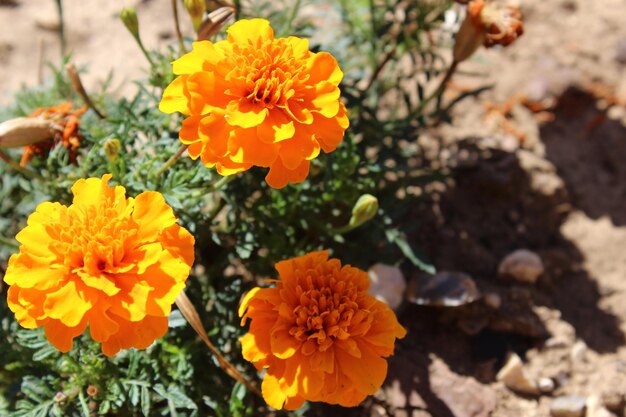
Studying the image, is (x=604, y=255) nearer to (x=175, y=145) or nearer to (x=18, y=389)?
(x=175, y=145)

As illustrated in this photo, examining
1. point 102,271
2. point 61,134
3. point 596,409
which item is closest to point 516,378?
point 596,409

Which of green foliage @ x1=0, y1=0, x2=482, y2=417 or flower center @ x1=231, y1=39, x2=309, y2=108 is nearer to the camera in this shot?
flower center @ x1=231, y1=39, x2=309, y2=108

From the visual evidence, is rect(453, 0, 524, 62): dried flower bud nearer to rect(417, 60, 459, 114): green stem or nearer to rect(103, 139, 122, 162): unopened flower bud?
rect(417, 60, 459, 114): green stem

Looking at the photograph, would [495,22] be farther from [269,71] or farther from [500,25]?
[269,71]

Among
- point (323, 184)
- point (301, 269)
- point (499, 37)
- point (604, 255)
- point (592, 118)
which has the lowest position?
point (604, 255)

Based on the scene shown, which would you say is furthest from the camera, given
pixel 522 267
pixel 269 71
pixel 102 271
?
pixel 522 267

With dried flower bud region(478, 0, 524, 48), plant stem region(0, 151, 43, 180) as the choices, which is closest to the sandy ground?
plant stem region(0, 151, 43, 180)

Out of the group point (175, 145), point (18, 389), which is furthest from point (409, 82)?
point (18, 389)
